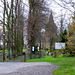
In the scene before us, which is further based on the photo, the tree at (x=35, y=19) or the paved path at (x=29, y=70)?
the tree at (x=35, y=19)

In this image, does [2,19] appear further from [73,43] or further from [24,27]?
[73,43]

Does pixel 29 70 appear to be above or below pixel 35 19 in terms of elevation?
below

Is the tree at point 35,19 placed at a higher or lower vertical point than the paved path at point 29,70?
higher

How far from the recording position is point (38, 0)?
27562mm

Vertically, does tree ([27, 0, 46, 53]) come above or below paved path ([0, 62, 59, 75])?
above

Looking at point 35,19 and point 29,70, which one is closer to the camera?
point 29,70

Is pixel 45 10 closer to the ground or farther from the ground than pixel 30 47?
farther from the ground

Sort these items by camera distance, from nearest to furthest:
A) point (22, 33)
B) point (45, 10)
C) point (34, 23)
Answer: point (45, 10) → point (34, 23) → point (22, 33)

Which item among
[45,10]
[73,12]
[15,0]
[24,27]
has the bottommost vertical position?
[73,12]

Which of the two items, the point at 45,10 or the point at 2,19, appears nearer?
the point at 2,19

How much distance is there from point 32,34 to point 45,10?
529cm

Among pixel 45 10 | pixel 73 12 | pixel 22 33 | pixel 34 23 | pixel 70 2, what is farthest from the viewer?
pixel 22 33

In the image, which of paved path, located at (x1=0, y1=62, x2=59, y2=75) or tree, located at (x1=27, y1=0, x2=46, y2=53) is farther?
tree, located at (x1=27, y1=0, x2=46, y2=53)

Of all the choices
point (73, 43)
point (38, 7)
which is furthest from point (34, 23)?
point (73, 43)
